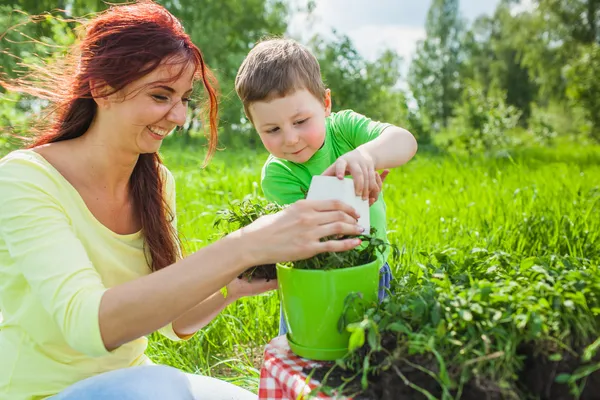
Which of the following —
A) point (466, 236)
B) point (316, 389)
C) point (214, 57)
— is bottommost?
point (466, 236)

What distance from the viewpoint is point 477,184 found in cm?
466

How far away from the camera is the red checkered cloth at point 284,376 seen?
1.07 metres

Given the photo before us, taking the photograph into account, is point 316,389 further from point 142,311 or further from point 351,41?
point 351,41

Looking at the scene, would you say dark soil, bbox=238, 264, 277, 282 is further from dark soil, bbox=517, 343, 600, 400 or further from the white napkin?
dark soil, bbox=517, 343, 600, 400

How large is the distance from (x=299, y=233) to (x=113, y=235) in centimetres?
77

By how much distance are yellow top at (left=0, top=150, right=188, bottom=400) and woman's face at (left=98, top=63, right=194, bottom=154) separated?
0.22 metres

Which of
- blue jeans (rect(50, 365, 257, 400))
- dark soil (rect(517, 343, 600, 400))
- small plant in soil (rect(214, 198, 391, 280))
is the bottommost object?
blue jeans (rect(50, 365, 257, 400))

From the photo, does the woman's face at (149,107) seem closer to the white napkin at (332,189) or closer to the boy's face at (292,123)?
the boy's face at (292,123)

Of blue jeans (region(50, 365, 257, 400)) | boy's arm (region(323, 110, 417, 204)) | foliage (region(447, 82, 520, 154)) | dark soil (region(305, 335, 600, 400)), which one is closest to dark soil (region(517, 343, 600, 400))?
dark soil (region(305, 335, 600, 400))

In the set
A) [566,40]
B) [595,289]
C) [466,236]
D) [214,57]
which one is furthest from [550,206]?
[566,40]

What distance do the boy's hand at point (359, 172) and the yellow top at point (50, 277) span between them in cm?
59

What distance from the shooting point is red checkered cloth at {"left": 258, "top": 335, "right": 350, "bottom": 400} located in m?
1.07

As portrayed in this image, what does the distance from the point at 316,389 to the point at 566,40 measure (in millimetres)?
17809

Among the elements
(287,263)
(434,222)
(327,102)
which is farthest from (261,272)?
(434,222)
